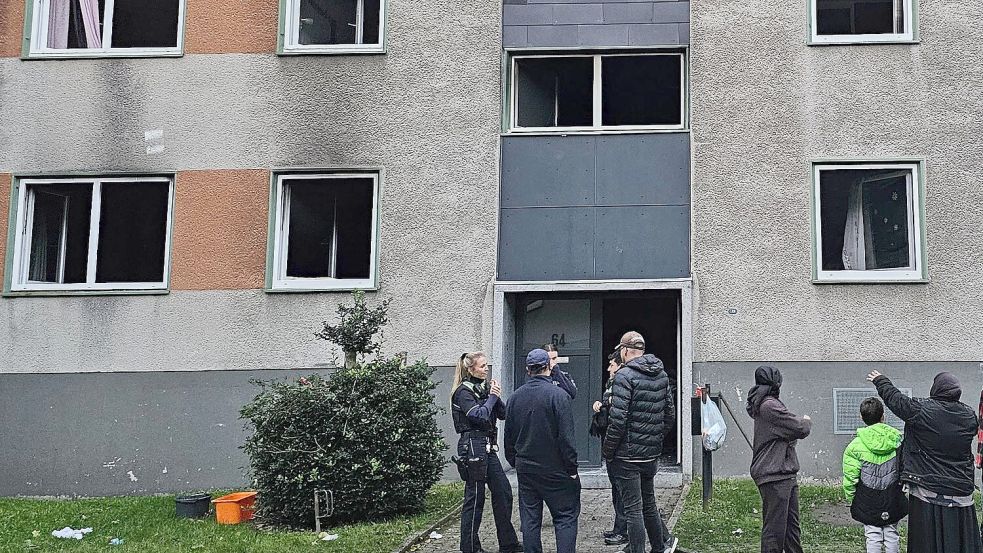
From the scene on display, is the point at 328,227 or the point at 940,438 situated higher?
the point at 328,227

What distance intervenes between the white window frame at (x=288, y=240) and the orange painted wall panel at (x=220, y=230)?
17 centimetres

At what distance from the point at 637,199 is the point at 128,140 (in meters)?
6.87

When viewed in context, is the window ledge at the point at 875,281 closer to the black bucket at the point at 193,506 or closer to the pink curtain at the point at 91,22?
the black bucket at the point at 193,506

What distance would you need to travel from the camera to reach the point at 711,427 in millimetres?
11383

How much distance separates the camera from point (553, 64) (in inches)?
589

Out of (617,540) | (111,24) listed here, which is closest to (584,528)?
(617,540)

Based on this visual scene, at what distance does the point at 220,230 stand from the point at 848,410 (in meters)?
8.30

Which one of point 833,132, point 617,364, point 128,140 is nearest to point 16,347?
point 128,140

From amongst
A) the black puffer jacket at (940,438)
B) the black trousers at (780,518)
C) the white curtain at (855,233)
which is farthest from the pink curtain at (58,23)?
the black puffer jacket at (940,438)

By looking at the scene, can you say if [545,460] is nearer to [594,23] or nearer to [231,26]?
[594,23]

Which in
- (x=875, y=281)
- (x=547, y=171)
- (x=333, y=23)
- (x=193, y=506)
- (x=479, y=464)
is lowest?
(x=193, y=506)

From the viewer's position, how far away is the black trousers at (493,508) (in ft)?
31.4

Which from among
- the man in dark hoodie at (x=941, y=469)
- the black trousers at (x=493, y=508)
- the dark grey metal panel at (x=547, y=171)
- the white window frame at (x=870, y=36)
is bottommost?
the black trousers at (x=493, y=508)

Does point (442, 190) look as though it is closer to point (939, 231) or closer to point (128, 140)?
point (128, 140)
